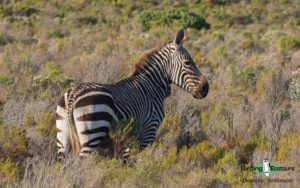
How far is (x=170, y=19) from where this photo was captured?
36.8 meters

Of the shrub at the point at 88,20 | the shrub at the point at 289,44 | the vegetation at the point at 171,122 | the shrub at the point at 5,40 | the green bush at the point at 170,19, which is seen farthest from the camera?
the shrub at the point at 88,20

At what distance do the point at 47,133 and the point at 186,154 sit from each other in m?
2.22

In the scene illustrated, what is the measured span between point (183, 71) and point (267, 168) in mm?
2330

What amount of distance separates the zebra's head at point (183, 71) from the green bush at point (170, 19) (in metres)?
25.7

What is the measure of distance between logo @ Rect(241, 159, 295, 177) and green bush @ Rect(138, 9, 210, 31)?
90.1ft

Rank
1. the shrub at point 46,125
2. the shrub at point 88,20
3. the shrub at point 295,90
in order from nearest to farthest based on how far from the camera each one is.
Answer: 1. the shrub at point 46,125
2. the shrub at point 295,90
3. the shrub at point 88,20

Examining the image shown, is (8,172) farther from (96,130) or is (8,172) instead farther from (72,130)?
(96,130)

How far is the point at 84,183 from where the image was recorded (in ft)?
18.4

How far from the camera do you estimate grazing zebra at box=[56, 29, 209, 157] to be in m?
6.32

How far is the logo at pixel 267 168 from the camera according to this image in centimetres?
645

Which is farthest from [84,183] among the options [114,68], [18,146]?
[114,68]

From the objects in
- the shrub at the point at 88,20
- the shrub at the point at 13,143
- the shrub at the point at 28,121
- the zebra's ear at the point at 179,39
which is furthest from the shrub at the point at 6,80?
the shrub at the point at 88,20

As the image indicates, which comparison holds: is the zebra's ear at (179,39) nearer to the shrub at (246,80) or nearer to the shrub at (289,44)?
the shrub at (246,80)

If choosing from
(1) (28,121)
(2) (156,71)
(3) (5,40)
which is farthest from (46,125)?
(3) (5,40)
